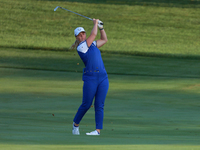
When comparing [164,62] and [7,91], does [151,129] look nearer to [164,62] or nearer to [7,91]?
[7,91]

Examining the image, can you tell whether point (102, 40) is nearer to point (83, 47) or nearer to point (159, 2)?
point (83, 47)

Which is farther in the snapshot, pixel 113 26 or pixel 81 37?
pixel 113 26

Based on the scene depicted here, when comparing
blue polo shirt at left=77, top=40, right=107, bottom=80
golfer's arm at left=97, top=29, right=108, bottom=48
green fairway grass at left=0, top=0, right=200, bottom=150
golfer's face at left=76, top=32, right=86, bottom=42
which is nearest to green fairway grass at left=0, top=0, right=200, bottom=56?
green fairway grass at left=0, top=0, right=200, bottom=150

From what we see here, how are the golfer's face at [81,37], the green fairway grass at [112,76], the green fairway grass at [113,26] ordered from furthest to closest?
the green fairway grass at [113,26], the golfer's face at [81,37], the green fairway grass at [112,76]

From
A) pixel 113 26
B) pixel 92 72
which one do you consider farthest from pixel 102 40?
pixel 113 26

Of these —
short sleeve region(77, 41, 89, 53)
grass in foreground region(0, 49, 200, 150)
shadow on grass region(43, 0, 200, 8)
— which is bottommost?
grass in foreground region(0, 49, 200, 150)

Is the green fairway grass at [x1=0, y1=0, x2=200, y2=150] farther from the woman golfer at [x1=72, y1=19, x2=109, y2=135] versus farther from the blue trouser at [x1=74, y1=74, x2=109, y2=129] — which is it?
the woman golfer at [x1=72, y1=19, x2=109, y2=135]

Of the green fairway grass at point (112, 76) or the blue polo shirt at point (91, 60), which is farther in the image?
the blue polo shirt at point (91, 60)

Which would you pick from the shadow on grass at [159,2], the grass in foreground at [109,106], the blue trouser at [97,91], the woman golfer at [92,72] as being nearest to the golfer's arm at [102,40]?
the woman golfer at [92,72]

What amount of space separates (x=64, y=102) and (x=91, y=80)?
465 centimetres

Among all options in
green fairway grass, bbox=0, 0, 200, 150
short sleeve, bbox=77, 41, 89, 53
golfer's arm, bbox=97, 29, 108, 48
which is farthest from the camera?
golfer's arm, bbox=97, 29, 108, 48

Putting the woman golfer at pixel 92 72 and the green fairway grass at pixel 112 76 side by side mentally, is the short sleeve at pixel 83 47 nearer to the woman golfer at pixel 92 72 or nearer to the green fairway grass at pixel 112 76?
the woman golfer at pixel 92 72

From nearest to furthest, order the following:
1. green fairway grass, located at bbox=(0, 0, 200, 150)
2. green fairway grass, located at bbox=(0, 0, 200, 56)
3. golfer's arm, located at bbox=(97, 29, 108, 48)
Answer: green fairway grass, located at bbox=(0, 0, 200, 150) → golfer's arm, located at bbox=(97, 29, 108, 48) → green fairway grass, located at bbox=(0, 0, 200, 56)

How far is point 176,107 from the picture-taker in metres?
12.1
